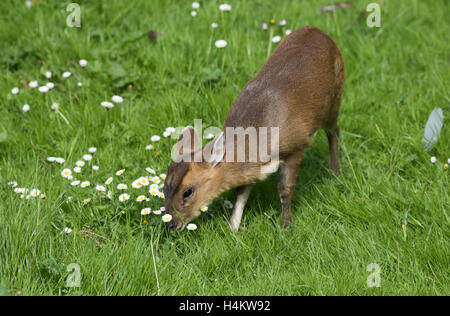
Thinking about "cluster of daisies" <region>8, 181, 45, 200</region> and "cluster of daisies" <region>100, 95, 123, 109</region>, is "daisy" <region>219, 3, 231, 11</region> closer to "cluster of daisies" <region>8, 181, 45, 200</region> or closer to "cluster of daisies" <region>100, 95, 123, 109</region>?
"cluster of daisies" <region>100, 95, 123, 109</region>

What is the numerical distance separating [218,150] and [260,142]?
35cm

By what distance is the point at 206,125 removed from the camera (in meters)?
5.80

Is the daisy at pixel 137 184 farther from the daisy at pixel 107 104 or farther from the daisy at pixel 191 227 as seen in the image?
the daisy at pixel 107 104

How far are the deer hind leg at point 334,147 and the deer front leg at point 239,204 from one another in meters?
1.04

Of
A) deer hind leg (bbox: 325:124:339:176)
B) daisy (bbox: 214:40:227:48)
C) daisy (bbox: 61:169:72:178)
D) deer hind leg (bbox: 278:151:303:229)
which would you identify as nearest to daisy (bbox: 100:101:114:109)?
daisy (bbox: 61:169:72:178)

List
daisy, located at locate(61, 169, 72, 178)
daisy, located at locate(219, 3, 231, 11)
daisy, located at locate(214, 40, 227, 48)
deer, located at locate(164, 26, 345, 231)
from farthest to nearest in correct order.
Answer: daisy, located at locate(219, 3, 231, 11), daisy, located at locate(214, 40, 227, 48), daisy, located at locate(61, 169, 72, 178), deer, located at locate(164, 26, 345, 231)

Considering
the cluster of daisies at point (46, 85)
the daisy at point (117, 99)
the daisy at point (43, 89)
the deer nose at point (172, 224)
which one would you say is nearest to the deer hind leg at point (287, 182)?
the deer nose at point (172, 224)

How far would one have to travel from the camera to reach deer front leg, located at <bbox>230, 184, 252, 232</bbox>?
4.77m

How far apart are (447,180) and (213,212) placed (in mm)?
1915

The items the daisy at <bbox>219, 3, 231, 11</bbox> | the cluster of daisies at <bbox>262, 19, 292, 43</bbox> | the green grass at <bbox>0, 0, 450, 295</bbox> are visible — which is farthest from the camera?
the daisy at <bbox>219, 3, 231, 11</bbox>

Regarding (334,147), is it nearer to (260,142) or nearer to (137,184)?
(260,142)

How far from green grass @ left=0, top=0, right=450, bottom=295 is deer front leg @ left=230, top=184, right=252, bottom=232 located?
0.09 metres
